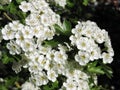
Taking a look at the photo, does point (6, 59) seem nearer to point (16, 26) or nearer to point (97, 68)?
point (16, 26)

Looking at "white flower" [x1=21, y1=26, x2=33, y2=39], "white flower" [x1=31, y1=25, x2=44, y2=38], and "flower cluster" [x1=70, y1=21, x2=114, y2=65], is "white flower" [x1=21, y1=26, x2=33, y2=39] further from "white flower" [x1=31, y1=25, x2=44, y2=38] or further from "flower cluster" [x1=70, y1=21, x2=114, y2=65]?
"flower cluster" [x1=70, y1=21, x2=114, y2=65]

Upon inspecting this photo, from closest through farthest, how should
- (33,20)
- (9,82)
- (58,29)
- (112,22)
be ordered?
(33,20) < (58,29) < (9,82) < (112,22)

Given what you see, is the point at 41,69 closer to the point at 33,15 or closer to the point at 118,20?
the point at 33,15

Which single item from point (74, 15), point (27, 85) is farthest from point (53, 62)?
point (74, 15)

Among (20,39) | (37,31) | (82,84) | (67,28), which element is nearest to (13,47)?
(20,39)

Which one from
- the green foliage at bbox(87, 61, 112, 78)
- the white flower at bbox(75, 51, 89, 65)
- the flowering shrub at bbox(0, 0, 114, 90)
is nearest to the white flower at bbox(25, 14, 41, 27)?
the flowering shrub at bbox(0, 0, 114, 90)

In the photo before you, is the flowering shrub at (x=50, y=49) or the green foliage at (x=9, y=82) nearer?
the flowering shrub at (x=50, y=49)

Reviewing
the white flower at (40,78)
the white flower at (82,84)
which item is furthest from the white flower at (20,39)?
the white flower at (82,84)

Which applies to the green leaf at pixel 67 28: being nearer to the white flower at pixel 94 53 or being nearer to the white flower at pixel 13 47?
the white flower at pixel 94 53
